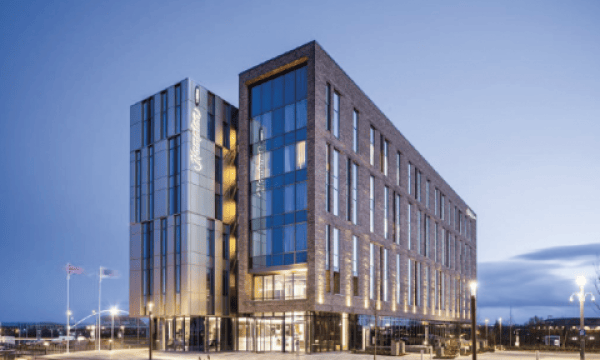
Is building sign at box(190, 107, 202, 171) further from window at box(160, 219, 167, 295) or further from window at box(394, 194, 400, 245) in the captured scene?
window at box(394, 194, 400, 245)

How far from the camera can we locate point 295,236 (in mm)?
47156

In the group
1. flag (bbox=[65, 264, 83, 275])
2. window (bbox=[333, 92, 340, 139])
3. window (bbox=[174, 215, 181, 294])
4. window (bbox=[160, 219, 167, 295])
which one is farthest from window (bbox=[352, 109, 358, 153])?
flag (bbox=[65, 264, 83, 275])

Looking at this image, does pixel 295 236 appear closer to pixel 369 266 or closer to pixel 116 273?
pixel 369 266

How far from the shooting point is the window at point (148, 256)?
175 ft

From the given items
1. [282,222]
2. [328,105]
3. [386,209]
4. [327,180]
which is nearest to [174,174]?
[282,222]

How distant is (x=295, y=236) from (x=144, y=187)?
18340 mm

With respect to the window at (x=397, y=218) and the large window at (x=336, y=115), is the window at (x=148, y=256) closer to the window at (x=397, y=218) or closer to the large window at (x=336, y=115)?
the large window at (x=336, y=115)

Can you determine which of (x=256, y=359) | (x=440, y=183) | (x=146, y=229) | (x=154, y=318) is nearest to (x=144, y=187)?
(x=146, y=229)

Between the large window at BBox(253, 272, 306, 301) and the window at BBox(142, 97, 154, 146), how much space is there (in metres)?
18.5

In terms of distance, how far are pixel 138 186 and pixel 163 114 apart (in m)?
8.28

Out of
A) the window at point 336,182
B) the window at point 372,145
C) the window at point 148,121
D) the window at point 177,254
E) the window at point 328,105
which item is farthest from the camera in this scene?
the window at point 372,145

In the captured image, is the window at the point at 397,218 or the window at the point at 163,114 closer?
the window at the point at 163,114

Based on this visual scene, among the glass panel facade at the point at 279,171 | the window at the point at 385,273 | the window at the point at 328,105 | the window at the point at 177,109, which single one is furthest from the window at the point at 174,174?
the window at the point at 385,273

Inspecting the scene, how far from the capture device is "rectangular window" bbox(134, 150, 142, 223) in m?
55.9
